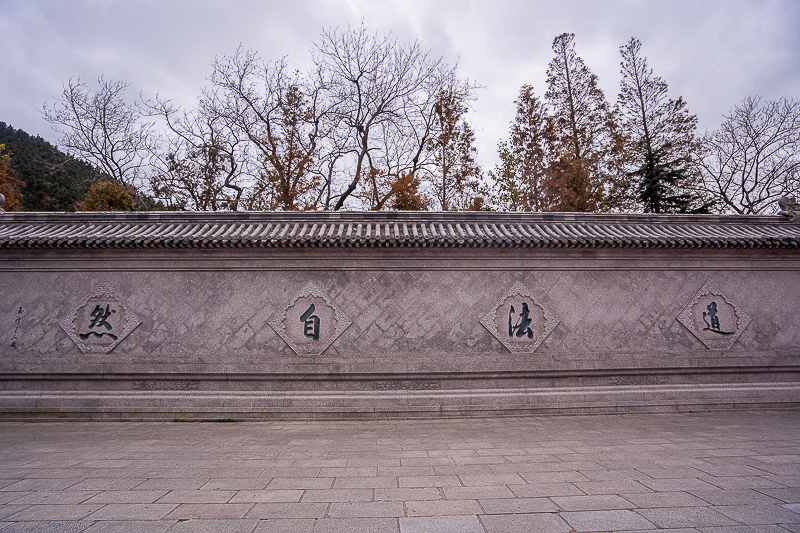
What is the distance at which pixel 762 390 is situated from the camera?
8094 millimetres

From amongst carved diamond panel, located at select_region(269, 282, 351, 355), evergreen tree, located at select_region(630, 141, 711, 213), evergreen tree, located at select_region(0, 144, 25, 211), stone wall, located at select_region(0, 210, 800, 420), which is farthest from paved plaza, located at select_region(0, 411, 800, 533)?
evergreen tree, located at select_region(0, 144, 25, 211)

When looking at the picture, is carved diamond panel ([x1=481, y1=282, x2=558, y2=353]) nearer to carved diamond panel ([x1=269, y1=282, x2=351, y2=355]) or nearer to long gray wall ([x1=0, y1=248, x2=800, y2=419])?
long gray wall ([x1=0, y1=248, x2=800, y2=419])

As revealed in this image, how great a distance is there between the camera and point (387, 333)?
7.94 metres

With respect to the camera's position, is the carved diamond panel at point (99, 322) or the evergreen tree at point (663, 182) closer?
the carved diamond panel at point (99, 322)

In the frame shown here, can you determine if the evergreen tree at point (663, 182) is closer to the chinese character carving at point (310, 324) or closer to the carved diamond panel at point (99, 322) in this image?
the chinese character carving at point (310, 324)

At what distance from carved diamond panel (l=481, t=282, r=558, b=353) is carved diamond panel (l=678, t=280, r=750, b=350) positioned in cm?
267

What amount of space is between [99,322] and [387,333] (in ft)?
17.3

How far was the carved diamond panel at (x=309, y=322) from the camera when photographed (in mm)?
7859

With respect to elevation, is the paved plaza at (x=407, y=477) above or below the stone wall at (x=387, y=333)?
below

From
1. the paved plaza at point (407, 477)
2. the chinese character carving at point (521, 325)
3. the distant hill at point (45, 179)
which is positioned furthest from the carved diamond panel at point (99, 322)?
the distant hill at point (45, 179)

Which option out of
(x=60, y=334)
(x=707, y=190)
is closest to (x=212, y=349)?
(x=60, y=334)

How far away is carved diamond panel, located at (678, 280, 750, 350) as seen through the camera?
26.9 feet

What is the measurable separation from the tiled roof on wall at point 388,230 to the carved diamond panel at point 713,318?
0.98 m

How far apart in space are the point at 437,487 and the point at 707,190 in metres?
19.1
